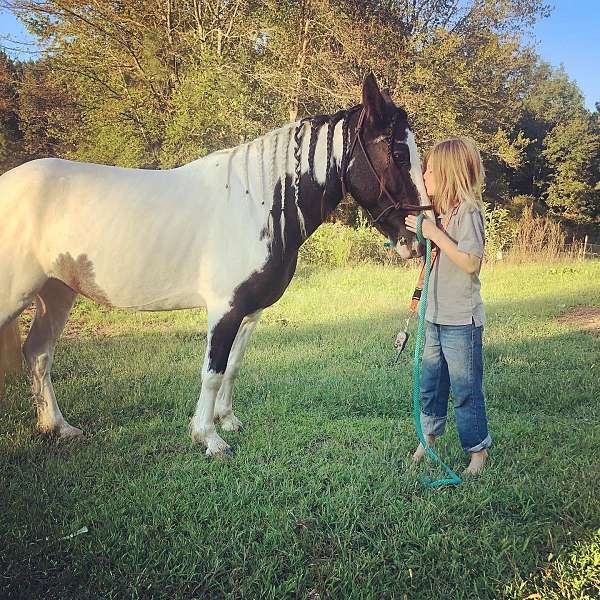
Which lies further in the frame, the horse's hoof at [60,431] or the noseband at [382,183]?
the horse's hoof at [60,431]

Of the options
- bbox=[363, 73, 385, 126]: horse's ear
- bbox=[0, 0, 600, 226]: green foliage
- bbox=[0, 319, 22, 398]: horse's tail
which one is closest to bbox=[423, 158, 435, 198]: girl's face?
bbox=[363, 73, 385, 126]: horse's ear

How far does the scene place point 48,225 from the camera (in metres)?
3.02

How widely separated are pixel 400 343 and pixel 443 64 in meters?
13.7

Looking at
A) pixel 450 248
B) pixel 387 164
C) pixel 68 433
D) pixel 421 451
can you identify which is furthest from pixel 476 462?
pixel 68 433

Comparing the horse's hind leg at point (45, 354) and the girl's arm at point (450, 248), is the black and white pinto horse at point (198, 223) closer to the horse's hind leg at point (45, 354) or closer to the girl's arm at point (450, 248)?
the girl's arm at point (450, 248)

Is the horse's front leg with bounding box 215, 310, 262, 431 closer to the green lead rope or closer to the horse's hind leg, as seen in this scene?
the horse's hind leg

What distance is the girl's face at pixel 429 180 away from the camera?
9.72ft

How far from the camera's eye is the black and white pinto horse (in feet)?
9.81

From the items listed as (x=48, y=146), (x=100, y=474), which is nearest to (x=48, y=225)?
(x=100, y=474)

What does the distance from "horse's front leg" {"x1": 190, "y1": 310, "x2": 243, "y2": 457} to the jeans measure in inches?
45.9

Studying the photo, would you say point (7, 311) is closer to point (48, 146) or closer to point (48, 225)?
point (48, 225)

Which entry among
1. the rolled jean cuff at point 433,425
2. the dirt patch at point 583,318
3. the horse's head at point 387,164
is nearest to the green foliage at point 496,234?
the dirt patch at point 583,318

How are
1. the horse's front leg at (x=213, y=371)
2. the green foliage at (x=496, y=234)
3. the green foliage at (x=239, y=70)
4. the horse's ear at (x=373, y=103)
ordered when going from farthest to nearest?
the green foliage at (x=496, y=234) < the green foliage at (x=239, y=70) < the horse's front leg at (x=213, y=371) < the horse's ear at (x=373, y=103)

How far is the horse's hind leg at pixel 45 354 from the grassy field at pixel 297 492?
0.43 feet
